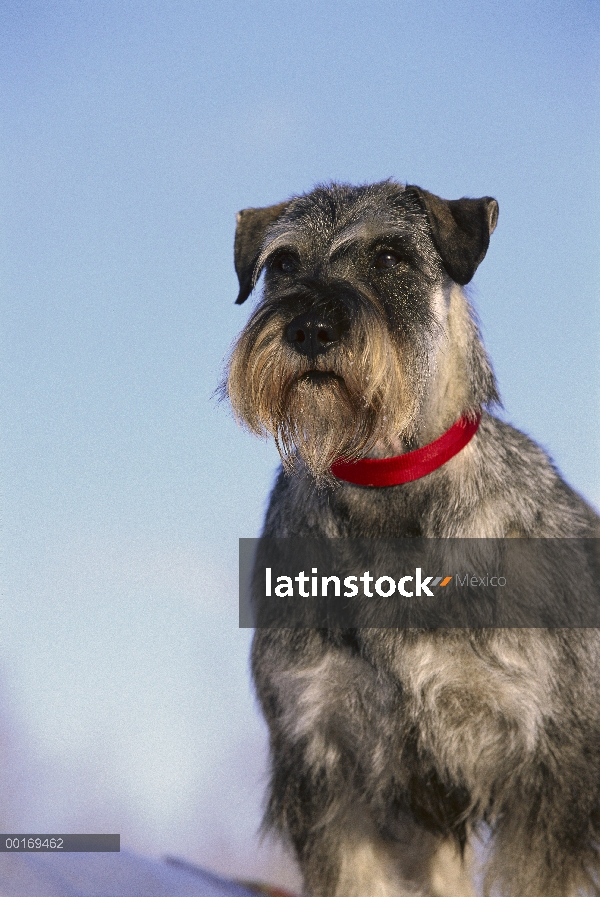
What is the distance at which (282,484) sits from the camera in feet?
16.9

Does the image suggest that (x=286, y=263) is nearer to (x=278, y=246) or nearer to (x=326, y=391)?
(x=278, y=246)

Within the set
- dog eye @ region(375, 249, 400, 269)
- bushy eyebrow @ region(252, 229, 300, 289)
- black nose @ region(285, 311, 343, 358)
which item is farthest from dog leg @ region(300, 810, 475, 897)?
bushy eyebrow @ region(252, 229, 300, 289)

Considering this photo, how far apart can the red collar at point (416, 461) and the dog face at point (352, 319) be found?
0.33ft

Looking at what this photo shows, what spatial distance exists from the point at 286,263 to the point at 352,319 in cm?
85

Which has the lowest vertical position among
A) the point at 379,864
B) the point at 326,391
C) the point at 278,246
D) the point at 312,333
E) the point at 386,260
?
the point at 379,864

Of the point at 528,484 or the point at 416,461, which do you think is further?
the point at 528,484

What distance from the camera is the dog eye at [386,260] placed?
15.5 ft

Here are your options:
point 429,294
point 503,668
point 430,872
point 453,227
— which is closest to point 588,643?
point 503,668

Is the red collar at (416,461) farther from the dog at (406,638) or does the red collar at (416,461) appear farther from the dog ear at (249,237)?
the dog ear at (249,237)

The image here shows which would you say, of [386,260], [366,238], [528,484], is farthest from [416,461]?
[366,238]

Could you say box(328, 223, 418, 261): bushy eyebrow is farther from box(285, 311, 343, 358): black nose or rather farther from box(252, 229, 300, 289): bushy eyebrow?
box(285, 311, 343, 358): black nose

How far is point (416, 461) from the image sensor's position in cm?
468

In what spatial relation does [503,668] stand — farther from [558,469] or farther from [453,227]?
[453,227]

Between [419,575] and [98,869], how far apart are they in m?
1.99
